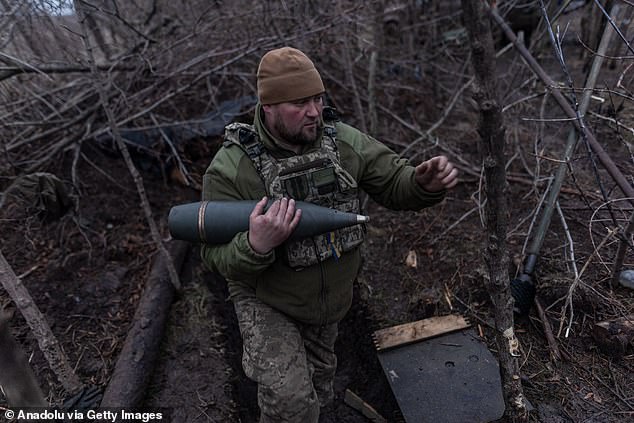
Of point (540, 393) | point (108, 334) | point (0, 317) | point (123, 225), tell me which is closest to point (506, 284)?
point (540, 393)

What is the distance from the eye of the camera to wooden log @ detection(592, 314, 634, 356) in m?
2.48

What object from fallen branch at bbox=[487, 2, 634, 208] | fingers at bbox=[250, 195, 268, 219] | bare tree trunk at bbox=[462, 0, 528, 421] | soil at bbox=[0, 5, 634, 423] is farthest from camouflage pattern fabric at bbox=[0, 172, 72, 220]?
fallen branch at bbox=[487, 2, 634, 208]

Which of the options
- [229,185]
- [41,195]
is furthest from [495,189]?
[41,195]

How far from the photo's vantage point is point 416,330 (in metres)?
2.95

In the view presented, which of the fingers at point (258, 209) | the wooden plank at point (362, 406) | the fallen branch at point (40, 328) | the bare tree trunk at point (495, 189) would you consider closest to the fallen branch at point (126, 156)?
the fallen branch at point (40, 328)

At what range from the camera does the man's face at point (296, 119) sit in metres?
2.14

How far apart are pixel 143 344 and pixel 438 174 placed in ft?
7.10

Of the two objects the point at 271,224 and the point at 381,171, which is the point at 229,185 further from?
the point at 381,171

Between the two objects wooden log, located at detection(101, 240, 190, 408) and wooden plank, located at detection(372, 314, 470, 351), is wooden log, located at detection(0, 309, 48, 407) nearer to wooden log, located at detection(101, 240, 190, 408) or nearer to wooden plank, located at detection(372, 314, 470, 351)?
wooden log, located at detection(101, 240, 190, 408)

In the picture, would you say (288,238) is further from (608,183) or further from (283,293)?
(608,183)

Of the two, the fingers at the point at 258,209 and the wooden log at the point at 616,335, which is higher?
the fingers at the point at 258,209

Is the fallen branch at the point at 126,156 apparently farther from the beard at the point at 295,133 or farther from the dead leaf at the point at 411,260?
the dead leaf at the point at 411,260

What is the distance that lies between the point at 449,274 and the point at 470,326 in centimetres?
49

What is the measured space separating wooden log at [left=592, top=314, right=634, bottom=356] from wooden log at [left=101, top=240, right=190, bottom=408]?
277 cm
